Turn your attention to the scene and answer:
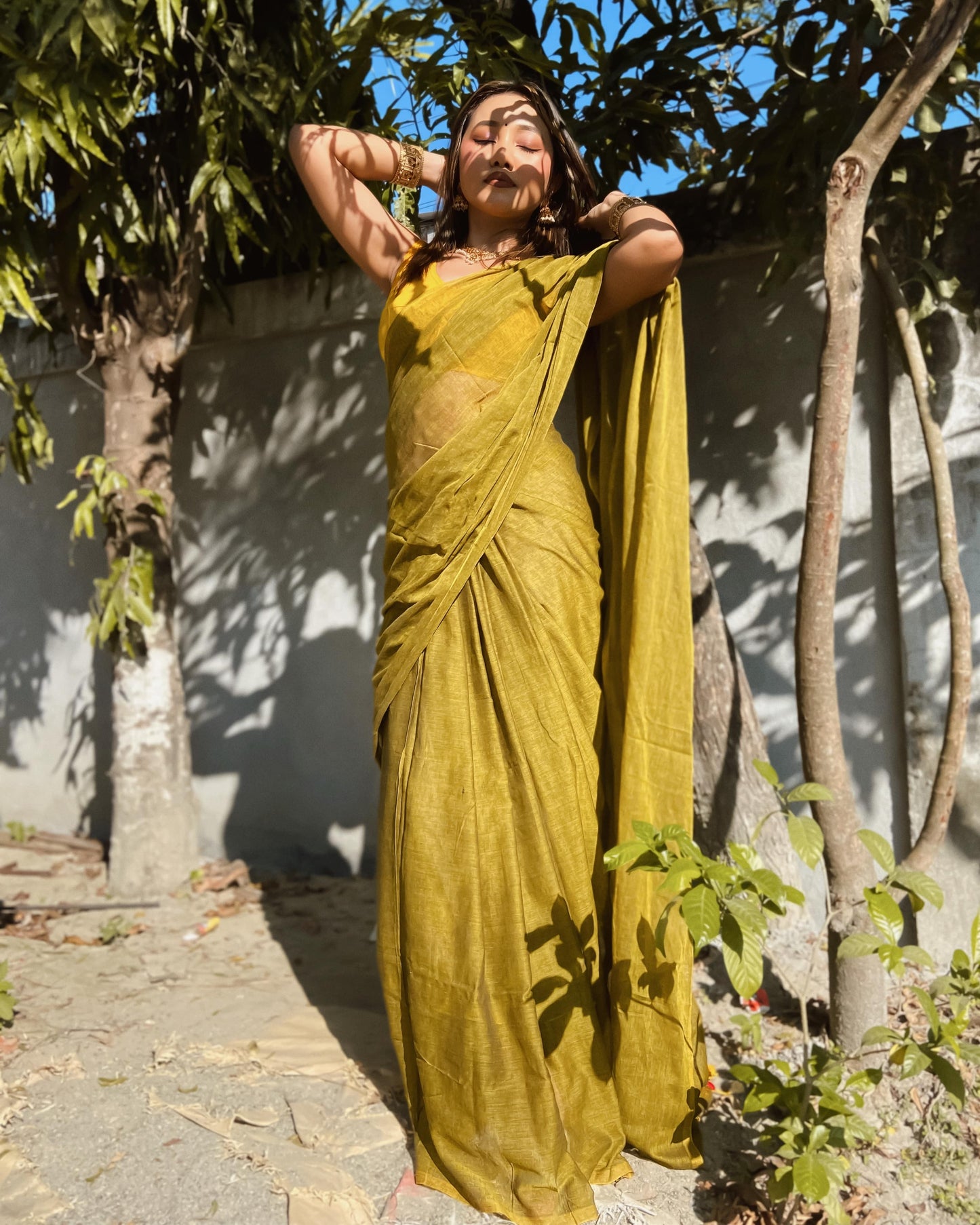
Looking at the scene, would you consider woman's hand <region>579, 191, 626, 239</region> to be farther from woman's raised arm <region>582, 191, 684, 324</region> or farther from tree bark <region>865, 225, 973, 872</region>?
tree bark <region>865, 225, 973, 872</region>

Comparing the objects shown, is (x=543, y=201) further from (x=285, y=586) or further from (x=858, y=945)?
(x=285, y=586)

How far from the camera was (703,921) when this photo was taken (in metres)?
1.57

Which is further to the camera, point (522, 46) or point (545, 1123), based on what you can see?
point (522, 46)

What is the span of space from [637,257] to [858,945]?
1.36 meters

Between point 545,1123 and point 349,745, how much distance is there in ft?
6.33

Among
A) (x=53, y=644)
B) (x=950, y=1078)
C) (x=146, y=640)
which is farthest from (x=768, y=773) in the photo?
(x=53, y=644)

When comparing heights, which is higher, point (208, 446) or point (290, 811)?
point (208, 446)

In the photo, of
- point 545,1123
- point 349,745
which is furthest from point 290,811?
point 545,1123

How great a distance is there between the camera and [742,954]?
1.61 meters

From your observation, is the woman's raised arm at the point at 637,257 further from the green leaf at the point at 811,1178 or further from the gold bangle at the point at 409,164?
the green leaf at the point at 811,1178

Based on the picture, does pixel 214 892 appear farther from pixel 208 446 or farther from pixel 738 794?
pixel 738 794

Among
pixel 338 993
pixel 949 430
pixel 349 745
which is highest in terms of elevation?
pixel 949 430

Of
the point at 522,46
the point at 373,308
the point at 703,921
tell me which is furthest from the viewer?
the point at 373,308

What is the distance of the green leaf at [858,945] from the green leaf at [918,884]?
0.38 ft
